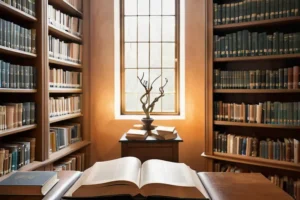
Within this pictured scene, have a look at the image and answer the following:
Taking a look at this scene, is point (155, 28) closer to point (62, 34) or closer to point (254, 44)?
point (62, 34)

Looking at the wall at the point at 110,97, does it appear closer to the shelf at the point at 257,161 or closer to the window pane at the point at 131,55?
the window pane at the point at 131,55

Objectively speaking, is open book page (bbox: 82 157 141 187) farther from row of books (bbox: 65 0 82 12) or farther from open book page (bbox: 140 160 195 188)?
row of books (bbox: 65 0 82 12)

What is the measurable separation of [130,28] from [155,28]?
32cm

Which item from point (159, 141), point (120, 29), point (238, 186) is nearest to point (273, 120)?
point (159, 141)

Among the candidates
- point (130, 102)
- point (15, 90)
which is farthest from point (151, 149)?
point (15, 90)

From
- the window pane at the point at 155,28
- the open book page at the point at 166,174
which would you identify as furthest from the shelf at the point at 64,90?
the open book page at the point at 166,174

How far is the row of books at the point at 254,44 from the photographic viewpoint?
2529mm

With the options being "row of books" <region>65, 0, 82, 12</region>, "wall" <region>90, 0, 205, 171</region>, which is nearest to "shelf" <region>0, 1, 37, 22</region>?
"row of books" <region>65, 0, 82, 12</region>

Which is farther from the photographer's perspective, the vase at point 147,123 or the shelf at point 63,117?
the vase at point 147,123

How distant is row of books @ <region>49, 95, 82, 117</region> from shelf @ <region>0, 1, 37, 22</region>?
771mm

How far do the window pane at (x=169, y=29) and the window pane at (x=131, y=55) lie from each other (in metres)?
0.41

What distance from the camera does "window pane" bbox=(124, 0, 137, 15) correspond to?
3568 millimetres

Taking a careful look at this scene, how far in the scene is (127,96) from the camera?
11.8 feet

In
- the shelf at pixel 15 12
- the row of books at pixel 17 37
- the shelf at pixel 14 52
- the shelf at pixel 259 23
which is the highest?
the shelf at pixel 259 23
